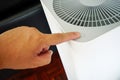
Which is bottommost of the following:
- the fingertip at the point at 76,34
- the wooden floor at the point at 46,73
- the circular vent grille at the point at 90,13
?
the wooden floor at the point at 46,73

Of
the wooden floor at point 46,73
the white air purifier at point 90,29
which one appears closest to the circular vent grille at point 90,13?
the white air purifier at point 90,29

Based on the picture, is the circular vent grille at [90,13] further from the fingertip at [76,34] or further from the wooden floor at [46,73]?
the wooden floor at [46,73]

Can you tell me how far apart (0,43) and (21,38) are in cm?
6

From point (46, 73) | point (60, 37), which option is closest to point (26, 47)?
point (60, 37)

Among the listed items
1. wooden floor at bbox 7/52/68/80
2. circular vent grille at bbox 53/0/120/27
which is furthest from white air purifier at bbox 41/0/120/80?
wooden floor at bbox 7/52/68/80

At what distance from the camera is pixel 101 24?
0.47m

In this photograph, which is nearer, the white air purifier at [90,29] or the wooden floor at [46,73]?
the white air purifier at [90,29]

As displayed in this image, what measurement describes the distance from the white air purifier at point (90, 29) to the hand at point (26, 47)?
4cm

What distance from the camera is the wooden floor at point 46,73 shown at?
1142 mm

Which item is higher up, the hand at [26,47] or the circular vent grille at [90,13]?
the circular vent grille at [90,13]

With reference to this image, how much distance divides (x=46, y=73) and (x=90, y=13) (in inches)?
28.7

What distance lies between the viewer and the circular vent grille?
48 cm

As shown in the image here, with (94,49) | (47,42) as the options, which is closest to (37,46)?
(47,42)

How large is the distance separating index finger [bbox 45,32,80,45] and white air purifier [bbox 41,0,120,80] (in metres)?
0.01
